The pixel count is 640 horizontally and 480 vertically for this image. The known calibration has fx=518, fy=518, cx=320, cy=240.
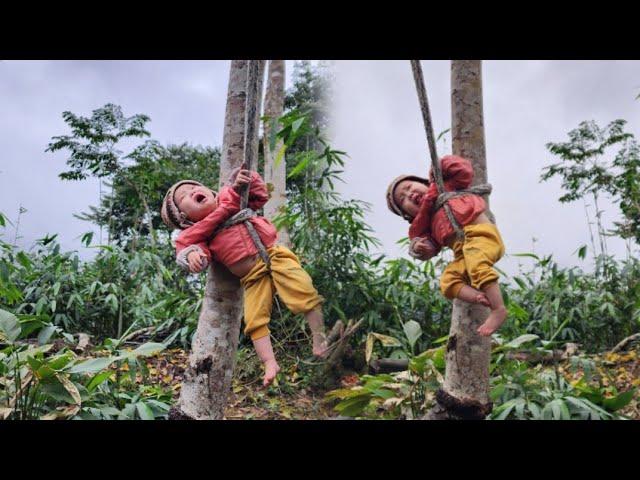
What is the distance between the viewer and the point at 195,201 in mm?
1342

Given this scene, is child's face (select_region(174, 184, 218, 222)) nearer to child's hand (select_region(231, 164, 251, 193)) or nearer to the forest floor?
child's hand (select_region(231, 164, 251, 193))

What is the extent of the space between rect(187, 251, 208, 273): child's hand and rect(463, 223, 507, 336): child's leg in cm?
64

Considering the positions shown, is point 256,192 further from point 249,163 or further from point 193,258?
point 193,258

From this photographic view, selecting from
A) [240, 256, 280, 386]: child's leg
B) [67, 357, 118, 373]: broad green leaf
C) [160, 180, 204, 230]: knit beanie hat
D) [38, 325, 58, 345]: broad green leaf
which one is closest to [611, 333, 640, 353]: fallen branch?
[240, 256, 280, 386]: child's leg

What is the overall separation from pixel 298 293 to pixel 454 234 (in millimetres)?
417

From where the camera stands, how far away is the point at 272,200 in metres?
1.72

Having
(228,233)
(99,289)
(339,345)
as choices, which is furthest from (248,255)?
(99,289)

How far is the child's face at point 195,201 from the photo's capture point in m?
1.34

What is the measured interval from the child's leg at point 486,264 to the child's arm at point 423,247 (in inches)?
3.5

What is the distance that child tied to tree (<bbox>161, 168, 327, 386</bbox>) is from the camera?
126 centimetres

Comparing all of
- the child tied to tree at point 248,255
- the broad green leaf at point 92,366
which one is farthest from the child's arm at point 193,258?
the broad green leaf at point 92,366
